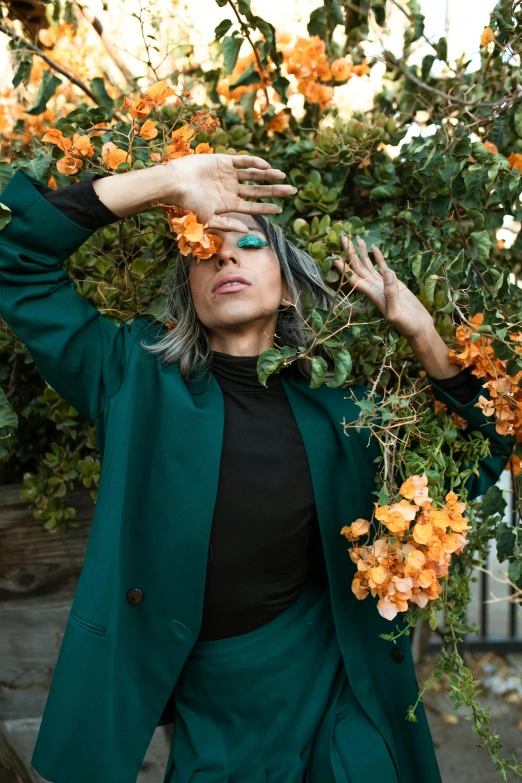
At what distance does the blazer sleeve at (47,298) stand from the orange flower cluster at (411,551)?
2.32 feet

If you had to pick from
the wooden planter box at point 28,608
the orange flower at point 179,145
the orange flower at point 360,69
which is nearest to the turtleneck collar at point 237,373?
the orange flower at point 179,145

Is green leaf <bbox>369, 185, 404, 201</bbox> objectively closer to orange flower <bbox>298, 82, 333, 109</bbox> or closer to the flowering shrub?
the flowering shrub

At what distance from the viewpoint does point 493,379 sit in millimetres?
1667

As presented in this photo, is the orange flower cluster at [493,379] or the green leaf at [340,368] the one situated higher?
the green leaf at [340,368]

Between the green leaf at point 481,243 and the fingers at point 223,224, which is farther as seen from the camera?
the green leaf at point 481,243

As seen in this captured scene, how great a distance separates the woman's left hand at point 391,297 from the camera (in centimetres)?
168

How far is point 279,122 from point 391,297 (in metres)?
0.97

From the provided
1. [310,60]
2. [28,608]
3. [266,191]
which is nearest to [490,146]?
[310,60]

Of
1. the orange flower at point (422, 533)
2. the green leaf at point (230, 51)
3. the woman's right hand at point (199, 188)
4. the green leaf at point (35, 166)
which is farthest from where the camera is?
the green leaf at point (230, 51)

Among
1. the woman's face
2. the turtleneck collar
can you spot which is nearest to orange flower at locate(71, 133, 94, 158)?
the woman's face

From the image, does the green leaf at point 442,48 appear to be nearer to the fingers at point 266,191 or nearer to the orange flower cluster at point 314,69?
the orange flower cluster at point 314,69

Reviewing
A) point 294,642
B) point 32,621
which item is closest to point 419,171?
point 294,642

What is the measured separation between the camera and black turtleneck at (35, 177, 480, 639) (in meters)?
1.67

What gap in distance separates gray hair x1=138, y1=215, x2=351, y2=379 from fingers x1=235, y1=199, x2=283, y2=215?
11 cm
